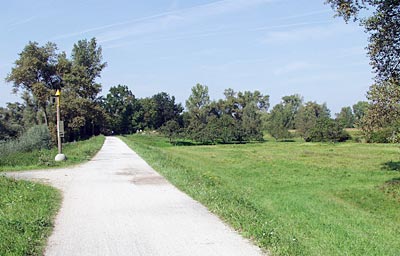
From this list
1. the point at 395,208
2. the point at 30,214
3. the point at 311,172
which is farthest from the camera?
the point at 311,172

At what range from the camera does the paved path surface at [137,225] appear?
19.9 ft

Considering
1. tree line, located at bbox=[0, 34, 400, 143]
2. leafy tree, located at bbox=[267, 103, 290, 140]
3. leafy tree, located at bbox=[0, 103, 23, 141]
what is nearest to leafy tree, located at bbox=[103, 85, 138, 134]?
tree line, located at bbox=[0, 34, 400, 143]

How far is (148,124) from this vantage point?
384 feet

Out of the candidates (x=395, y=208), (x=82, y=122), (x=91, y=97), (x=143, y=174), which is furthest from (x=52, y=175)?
(x=91, y=97)

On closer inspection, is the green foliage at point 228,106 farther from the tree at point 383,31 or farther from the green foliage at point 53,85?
the tree at point 383,31

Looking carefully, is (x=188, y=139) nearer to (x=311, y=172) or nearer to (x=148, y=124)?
(x=148, y=124)

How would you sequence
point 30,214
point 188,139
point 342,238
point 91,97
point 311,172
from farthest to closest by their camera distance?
1. point 188,139
2. point 91,97
3. point 311,172
4. point 342,238
5. point 30,214

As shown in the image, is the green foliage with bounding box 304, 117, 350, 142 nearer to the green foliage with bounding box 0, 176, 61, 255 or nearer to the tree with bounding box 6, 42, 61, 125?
the tree with bounding box 6, 42, 61, 125

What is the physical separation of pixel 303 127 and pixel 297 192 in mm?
76875

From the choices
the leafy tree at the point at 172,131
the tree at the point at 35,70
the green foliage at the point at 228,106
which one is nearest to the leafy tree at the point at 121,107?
the green foliage at the point at 228,106

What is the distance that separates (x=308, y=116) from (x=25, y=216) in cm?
10103

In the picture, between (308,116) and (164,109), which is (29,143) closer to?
(308,116)

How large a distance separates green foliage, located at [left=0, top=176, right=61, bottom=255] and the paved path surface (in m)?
0.21

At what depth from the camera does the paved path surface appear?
239 inches
